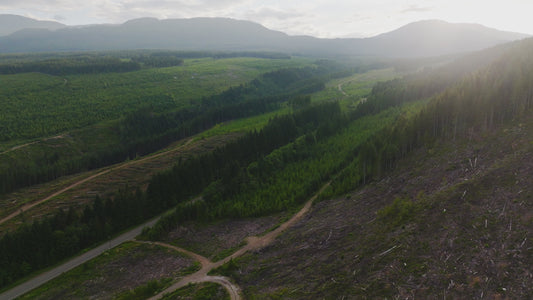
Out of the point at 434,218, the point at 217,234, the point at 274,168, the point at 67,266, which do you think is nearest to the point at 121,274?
the point at 67,266

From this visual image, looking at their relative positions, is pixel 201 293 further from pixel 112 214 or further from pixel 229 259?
pixel 112 214

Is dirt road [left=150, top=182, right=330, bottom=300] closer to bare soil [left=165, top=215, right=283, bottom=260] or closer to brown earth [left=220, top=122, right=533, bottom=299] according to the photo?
bare soil [left=165, top=215, right=283, bottom=260]

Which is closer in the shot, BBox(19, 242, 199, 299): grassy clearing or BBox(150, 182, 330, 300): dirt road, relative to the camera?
BBox(150, 182, 330, 300): dirt road

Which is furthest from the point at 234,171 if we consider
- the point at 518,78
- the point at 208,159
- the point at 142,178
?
the point at 518,78

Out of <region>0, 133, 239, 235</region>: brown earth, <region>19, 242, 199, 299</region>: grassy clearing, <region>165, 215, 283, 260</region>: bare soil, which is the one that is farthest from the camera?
<region>0, 133, 239, 235</region>: brown earth

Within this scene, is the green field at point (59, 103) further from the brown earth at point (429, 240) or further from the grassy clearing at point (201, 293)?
the brown earth at point (429, 240)

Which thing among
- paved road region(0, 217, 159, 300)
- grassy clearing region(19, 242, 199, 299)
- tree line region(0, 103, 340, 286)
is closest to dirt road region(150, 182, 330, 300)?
grassy clearing region(19, 242, 199, 299)

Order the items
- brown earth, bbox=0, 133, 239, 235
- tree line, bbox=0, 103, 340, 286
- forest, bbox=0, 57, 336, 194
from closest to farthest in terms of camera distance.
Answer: tree line, bbox=0, 103, 340, 286
brown earth, bbox=0, 133, 239, 235
forest, bbox=0, 57, 336, 194
